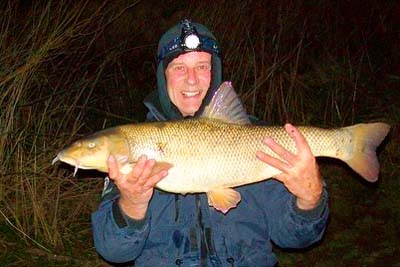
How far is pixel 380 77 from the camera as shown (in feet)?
27.3

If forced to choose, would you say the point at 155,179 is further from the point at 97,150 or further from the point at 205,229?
the point at 205,229

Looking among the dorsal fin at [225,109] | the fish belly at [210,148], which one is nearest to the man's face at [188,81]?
the dorsal fin at [225,109]

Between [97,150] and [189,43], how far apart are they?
3.08 feet

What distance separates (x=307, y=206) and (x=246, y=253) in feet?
1.28

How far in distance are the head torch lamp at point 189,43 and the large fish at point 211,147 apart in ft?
1.60

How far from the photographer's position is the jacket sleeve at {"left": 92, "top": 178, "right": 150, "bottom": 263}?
10.1 feet

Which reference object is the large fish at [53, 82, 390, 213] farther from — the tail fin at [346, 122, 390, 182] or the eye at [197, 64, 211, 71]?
the eye at [197, 64, 211, 71]

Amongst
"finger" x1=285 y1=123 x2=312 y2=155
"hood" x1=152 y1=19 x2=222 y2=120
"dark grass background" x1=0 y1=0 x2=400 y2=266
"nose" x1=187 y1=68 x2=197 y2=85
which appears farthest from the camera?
"dark grass background" x1=0 y1=0 x2=400 y2=266

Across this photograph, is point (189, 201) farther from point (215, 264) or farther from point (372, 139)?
point (372, 139)

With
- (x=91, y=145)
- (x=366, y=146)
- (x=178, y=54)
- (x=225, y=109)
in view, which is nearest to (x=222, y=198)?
(x=225, y=109)

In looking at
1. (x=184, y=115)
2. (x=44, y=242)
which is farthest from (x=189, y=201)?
(x=44, y=242)

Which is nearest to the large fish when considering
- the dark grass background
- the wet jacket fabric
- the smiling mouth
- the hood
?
the wet jacket fabric

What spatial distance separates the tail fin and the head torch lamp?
0.96 meters

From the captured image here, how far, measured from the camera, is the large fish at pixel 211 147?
9.77 ft
